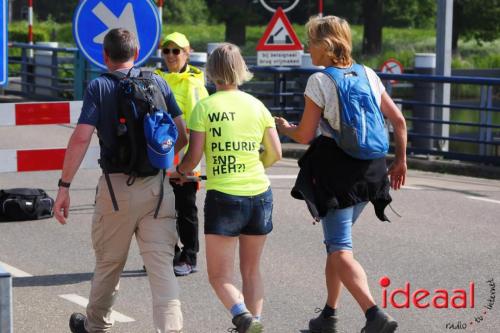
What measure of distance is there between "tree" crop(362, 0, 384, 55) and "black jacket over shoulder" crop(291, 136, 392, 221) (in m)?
46.1

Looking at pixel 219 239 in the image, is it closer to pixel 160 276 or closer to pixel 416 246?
pixel 160 276

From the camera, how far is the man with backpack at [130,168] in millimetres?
5750

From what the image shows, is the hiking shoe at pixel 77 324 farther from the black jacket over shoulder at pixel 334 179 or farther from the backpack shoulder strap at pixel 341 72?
the backpack shoulder strap at pixel 341 72

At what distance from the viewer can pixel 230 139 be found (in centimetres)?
583

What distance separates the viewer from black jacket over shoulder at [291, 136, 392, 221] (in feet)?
19.8

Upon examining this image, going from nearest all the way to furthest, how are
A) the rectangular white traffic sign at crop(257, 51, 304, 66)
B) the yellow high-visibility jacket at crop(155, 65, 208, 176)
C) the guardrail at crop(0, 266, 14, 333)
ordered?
the guardrail at crop(0, 266, 14, 333) < the yellow high-visibility jacket at crop(155, 65, 208, 176) < the rectangular white traffic sign at crop(257, 51, 304, 66)

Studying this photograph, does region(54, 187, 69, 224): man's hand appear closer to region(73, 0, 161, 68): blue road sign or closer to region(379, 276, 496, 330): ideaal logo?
region(379, 276, 496, 330): ideaal logo

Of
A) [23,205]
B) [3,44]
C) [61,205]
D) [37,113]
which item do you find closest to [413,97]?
[23,205]

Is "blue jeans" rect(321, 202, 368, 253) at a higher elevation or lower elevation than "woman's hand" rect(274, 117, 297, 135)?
lower

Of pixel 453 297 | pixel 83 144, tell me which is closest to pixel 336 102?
pixel 83 144

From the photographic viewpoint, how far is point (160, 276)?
5812 mm

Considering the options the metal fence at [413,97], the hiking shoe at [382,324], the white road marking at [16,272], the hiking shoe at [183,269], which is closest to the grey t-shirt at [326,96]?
the hiking shoe at [382,324]

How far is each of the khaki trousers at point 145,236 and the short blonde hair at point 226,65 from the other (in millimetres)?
611

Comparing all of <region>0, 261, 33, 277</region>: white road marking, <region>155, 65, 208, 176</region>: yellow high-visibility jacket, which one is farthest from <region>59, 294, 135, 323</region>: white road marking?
<region>155, 65, 208, 176</region>: yellow high-visibility jacket
